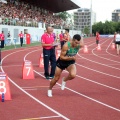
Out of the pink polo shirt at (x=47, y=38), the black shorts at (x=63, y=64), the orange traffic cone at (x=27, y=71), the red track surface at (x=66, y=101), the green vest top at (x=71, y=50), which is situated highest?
the pink polo shirt at (x=47, y=38)

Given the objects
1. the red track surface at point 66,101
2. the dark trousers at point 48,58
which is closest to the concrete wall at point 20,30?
the dark trousers at point 48,58

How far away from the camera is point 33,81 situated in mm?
11102

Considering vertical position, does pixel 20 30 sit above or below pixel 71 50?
above

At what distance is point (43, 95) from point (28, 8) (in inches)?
1584

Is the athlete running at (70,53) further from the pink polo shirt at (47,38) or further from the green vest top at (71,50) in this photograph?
the pink polo shirt at (47,38)

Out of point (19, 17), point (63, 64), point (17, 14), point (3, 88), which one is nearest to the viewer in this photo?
point (3, 88)

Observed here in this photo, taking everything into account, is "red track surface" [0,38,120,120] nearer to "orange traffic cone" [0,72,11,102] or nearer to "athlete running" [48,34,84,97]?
"orange traffic cone" [0,72,11,102]

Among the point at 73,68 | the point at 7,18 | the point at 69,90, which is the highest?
the point at 7,18

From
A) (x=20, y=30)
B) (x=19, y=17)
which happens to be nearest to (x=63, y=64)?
(x=20, y=30)

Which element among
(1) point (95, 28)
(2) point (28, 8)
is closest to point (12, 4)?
(2) point (28, 8)

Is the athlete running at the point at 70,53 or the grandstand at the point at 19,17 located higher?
the grandstand at the point at 19,17

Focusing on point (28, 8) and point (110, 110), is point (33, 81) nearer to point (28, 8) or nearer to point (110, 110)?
point (110, 110)

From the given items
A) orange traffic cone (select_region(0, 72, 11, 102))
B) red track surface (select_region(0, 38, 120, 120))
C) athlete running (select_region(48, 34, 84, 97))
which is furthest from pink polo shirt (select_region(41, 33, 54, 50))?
orange traffic cone (select_region(0, 72, 11, 102))

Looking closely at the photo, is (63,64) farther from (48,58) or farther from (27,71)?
(27,71)
